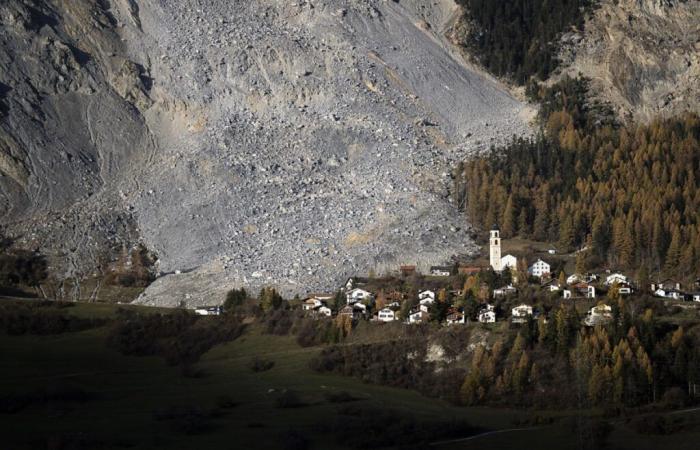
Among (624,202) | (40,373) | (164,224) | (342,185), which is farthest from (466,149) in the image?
(40,373)

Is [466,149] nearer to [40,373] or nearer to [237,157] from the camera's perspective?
[237,157]

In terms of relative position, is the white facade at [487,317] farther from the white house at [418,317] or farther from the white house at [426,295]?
the white house at [426,295]

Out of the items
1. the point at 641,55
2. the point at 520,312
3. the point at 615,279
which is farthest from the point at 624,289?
the point at 641,55

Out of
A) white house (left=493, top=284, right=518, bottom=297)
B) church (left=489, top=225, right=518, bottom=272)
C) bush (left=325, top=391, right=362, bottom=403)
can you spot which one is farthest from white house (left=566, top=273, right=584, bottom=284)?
bush (left=325, top=391, right=362, bottom=403)

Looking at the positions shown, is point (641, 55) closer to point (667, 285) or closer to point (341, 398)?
point (667, 285)

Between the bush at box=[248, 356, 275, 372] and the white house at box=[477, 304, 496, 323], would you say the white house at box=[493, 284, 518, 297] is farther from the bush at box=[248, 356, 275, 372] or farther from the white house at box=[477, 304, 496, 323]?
the bush at box=[248, 356, 275, 372]

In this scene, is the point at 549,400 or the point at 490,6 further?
the point at 490,6
